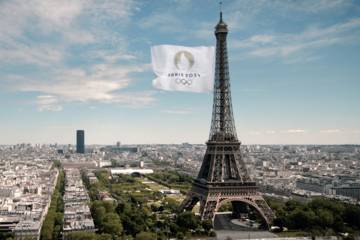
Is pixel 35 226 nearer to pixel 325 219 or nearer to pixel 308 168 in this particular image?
pixel 325 219

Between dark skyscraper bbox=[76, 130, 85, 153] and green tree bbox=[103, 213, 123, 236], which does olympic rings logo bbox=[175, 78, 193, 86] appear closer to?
green tree bbox=[103, 213, 123, 236]

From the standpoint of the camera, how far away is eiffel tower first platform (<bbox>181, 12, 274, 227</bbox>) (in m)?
34.9

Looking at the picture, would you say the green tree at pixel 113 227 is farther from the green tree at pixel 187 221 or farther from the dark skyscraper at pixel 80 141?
the dark skyscraper at pixel 80 141

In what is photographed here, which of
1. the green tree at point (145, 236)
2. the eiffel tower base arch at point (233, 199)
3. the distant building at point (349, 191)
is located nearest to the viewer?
the green tree at point (145, 236)

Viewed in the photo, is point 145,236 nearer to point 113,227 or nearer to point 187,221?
point 113,227

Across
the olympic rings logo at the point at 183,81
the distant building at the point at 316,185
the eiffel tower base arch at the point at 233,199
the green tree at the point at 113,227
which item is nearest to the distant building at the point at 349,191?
the distant building at the point at 316,185

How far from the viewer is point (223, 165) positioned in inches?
1427

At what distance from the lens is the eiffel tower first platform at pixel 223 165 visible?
3494 centimetres

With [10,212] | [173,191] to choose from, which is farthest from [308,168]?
[10,212]

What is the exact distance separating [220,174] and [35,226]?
15.1 metres

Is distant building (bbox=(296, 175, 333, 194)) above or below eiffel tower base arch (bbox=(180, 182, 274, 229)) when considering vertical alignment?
below

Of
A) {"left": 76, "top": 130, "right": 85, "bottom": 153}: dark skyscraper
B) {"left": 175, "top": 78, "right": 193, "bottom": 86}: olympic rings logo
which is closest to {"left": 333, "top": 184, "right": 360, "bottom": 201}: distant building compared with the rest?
{"left": 175, "top": 78, "right": 193, "bottom": 86}: olympic rings logo

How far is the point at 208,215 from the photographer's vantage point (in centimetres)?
3428

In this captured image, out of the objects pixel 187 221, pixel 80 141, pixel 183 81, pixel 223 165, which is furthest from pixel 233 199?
pixel 80 141
